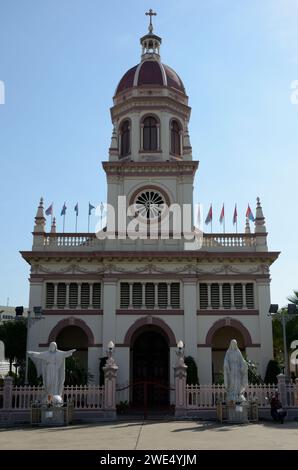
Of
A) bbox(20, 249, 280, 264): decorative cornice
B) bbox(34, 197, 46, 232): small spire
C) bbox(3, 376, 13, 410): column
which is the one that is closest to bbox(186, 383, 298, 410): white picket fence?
bbox(3, 376, 13, 410): column

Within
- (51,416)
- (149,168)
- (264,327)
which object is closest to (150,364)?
(264,327)

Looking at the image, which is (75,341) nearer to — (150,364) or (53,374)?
(150,364)

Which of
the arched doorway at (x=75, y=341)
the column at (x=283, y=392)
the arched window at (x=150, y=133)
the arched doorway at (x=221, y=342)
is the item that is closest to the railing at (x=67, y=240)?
the arched doorway at (x=75, y=341)

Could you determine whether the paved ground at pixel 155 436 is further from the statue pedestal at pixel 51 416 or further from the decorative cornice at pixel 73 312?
the decorative cornice at pixel 73 312

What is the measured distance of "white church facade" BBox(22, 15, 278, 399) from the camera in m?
33.8

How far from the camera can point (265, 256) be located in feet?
115

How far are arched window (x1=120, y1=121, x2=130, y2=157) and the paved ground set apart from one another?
21.4m

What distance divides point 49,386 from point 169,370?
12.0m

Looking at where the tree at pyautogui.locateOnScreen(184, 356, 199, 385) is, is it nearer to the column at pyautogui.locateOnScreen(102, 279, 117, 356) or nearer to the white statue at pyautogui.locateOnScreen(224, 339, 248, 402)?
the column at pyautogui.locateOnScreen(102, 279, 117, 356)

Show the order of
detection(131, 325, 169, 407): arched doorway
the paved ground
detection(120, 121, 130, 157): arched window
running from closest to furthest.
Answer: the paved ground
detection(131, 325, 169, 407): arched doorway
detection(120, 121, 130, 157): arched window

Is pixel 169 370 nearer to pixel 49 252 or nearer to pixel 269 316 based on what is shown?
pixel 269 316

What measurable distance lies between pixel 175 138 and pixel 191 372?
680 inches

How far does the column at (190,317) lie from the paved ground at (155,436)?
9.77 metres

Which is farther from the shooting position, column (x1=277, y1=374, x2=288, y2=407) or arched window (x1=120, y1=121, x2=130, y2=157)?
arched window (x1=120, y1=121, x2=130, y2=157)
